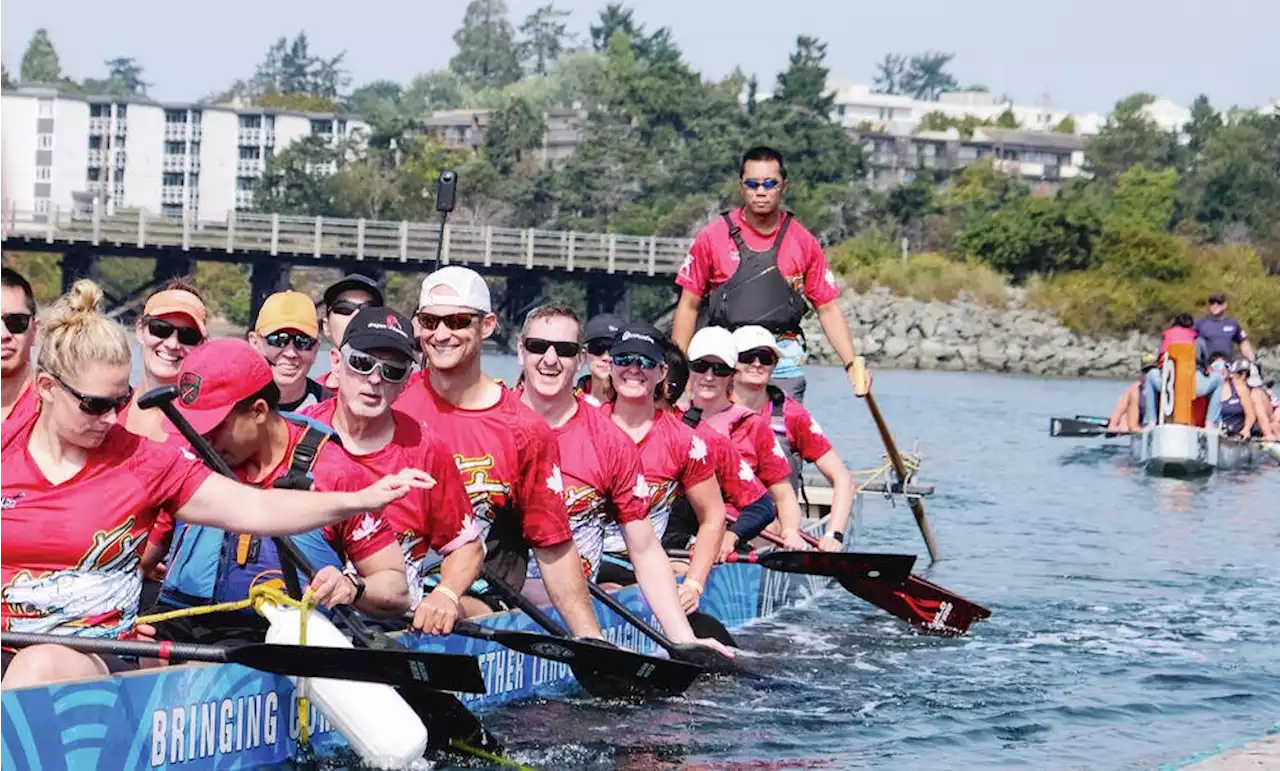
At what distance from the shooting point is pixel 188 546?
824cm

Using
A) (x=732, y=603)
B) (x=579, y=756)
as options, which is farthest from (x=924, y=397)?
(x=579, y=756)

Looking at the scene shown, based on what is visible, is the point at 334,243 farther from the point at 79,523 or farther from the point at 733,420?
the point at 79,523

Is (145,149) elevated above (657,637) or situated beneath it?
elevated above

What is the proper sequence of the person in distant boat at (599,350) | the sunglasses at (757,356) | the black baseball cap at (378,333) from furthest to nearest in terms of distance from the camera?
the sunglasses at (757,356) < the person in distant boat at (599,350) < the black baseball cap at (378,333)

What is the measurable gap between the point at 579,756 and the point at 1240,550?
12.4m

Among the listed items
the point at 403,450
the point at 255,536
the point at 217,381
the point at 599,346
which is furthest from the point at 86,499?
the point at 599,346

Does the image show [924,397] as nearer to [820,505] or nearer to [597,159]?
[820,505]

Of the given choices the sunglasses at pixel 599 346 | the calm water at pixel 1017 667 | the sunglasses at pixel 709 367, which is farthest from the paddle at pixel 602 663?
the sunglasses at pixel 709 367

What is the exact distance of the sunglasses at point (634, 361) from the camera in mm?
10664

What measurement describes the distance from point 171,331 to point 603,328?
2.55m

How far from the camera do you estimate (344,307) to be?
422 inches

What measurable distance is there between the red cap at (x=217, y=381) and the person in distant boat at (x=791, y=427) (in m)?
5.48

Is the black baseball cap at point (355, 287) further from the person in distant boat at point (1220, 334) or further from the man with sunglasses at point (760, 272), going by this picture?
the person in distant boat at point (1220, 334)

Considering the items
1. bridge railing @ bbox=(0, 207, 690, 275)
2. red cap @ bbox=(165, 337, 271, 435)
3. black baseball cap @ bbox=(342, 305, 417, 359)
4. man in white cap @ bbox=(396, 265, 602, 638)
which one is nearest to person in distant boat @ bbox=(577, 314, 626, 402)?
man in white cap @ bbox=(396, 265, 602, 638)
